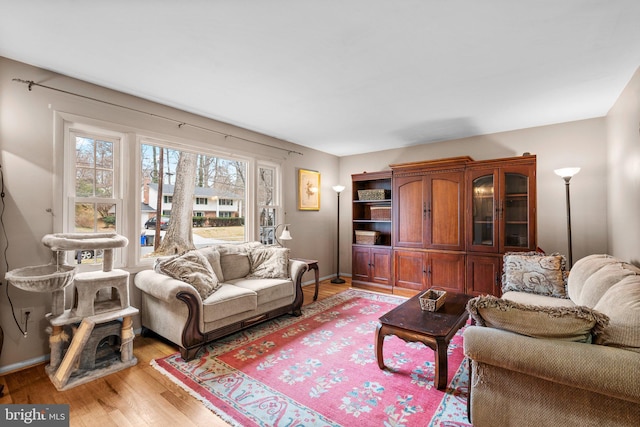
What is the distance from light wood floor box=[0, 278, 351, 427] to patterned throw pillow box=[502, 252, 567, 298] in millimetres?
3019

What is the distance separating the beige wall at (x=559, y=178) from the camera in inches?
142

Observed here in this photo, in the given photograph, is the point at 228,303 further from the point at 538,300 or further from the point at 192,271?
the point at 538,300

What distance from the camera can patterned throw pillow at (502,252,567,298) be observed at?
113 inches

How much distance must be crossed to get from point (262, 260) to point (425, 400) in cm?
239

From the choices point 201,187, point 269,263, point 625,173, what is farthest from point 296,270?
point 625,173

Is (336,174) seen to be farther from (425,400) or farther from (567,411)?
(567,411)

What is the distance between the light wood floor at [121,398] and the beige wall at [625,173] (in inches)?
146

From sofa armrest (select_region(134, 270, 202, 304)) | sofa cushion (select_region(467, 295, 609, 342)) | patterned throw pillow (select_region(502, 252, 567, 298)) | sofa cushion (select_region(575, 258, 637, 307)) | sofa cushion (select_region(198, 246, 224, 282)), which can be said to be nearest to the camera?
sofa cushion (select_region(467, 295, 609, 342))

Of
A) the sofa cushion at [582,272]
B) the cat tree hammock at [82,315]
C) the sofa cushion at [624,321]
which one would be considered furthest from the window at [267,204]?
the sofa cushion at [624,321]

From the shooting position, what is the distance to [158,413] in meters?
1.86

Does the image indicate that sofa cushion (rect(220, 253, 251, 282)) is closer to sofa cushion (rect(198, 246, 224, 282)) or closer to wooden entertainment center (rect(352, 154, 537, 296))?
sofa cushion (rect(198, 246, 224, 282))

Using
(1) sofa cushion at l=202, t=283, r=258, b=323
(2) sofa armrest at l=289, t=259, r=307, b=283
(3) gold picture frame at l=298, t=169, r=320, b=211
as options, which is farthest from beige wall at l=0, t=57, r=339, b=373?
(3) gold picture frame at l=298, t=169, r=320, b=211

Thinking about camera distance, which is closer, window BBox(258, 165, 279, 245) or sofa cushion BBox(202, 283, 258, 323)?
sofa cushion BBox(202, 283, 258, 323)

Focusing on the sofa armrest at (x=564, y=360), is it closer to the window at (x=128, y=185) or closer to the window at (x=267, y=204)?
the window at (x=128, y=185)
